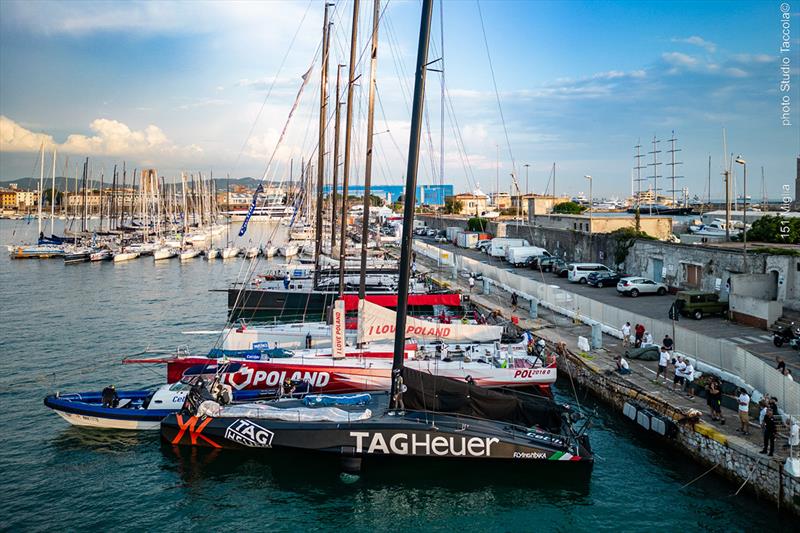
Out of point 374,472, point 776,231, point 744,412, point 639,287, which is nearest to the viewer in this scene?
point 744,412

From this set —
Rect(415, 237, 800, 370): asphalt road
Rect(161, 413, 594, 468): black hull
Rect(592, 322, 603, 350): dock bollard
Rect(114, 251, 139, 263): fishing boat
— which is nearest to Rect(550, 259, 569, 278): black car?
Rect(415, 237, 800, 370): asphalt road

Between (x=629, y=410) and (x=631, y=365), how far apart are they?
10.8ft

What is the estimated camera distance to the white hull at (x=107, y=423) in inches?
701

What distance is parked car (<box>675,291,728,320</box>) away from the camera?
26766 mm

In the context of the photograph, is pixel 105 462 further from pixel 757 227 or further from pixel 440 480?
pixel 757 227

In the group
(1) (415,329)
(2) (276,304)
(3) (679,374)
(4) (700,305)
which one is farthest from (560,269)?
(3) (679,374)

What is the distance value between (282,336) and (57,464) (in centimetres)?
962

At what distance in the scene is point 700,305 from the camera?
26.8 metres

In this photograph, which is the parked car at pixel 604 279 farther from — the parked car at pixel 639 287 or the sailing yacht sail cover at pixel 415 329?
the sailing yacht sail cover at pixel 415 329

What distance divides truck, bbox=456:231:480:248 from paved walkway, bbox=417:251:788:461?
28111 millimetres

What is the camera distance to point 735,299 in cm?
2592

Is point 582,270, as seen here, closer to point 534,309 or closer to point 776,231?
point 776,231

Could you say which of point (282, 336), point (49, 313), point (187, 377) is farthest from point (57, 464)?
point (49, 313)

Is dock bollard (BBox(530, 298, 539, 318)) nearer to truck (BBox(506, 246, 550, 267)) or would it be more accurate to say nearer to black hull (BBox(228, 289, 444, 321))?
black hull (BBox(228, 289, 444, 321))
